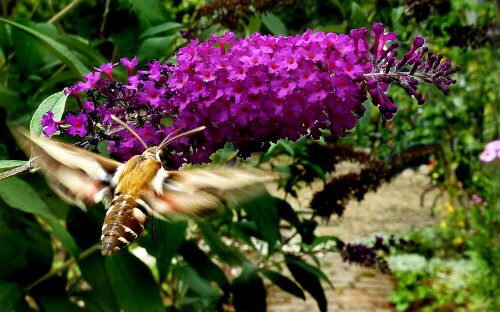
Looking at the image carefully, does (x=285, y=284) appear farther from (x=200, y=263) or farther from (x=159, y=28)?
(x=159, y=28)

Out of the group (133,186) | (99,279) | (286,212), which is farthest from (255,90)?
(99,279)

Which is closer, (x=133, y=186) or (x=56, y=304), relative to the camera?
(x=133, y=186)

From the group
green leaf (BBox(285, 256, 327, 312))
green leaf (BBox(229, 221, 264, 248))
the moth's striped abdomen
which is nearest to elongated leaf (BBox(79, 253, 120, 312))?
green leaf (BBox(229, 221, 264, 248))

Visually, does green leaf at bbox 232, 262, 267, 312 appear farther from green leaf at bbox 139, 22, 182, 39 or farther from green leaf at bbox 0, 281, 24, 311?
green leaf at bbox 139, 22, 182, 39

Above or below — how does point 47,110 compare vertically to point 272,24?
below

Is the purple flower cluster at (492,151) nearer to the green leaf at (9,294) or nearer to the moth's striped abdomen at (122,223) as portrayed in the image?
the green leaf at (9,294)

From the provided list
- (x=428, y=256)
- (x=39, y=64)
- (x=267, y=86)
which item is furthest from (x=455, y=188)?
(x=267, y=86)
